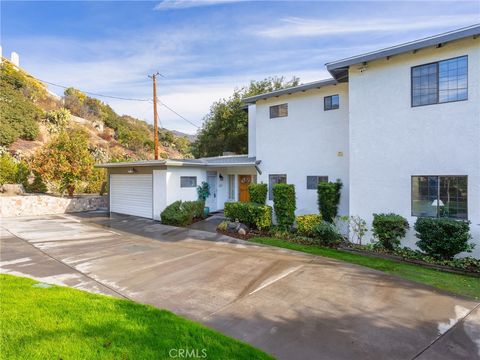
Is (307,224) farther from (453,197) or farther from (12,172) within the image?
(12,172)

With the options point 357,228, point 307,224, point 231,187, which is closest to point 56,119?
point 231,187

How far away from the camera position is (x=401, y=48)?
→ 26.6ft

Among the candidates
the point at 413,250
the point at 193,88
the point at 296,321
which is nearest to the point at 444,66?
the point at 413,250

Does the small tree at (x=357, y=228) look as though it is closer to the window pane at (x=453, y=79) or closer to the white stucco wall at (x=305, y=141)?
the white stucco wall at (x=305, y=141)

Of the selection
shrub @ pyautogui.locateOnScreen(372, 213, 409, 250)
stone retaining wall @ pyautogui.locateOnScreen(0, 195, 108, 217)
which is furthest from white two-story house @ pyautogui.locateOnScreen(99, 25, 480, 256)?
stone retaining wall @ pyautogui.locateOnScreen(0, 195, 108, 217)

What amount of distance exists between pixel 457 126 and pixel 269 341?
7.76 metres

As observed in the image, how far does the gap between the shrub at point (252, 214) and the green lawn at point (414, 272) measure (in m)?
2.14

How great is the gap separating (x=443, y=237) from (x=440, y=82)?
4428 millimetres

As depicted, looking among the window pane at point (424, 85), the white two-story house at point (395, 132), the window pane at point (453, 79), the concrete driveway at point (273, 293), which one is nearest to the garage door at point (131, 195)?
the concrete driveway at point (273, 293)

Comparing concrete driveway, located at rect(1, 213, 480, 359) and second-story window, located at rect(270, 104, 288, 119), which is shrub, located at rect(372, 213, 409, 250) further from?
second-story window, located at rect(270, 104, 288, 119)

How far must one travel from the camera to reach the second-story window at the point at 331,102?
1141 cm

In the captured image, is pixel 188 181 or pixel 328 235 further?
pixel 188 181

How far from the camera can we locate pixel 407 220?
8344 mm

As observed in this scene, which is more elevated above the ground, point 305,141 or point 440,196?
point 305,141
